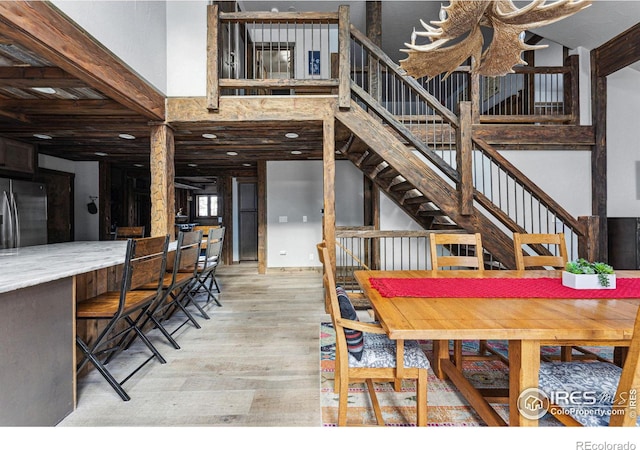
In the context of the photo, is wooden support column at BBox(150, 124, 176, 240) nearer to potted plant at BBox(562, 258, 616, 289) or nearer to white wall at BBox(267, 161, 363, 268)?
white wall at BBox(267, 161, 363, 268)

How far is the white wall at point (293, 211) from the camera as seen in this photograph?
6.05 meters

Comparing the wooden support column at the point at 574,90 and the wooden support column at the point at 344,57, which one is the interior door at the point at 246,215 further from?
the wooden support column at the point at 574,90

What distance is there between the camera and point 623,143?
5.01 metres

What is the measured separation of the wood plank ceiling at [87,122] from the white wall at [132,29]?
0.11m

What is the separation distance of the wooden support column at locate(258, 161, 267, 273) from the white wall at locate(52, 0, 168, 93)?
2.68 metres

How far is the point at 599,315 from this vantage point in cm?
130

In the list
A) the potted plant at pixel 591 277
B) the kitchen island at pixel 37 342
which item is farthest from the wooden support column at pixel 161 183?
the potted plant at pixel 591 277

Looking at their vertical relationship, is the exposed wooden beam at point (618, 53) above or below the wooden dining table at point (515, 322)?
above

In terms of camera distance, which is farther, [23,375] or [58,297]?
[58,297]

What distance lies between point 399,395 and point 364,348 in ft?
2.05

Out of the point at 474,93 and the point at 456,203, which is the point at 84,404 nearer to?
the point at 456,203

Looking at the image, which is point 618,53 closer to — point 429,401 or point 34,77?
point 429,401

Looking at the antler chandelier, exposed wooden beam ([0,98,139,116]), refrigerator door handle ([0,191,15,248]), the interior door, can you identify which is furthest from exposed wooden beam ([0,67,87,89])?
the interior door
